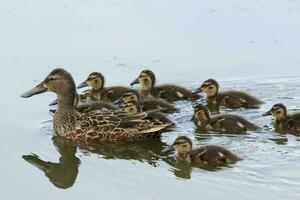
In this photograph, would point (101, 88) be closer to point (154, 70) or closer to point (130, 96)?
point (130, 96)

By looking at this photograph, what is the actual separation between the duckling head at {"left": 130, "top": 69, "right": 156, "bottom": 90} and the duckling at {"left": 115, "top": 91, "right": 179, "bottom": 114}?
24 centimetres

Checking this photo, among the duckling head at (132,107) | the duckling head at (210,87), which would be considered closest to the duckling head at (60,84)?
the duckling head at (132,107)

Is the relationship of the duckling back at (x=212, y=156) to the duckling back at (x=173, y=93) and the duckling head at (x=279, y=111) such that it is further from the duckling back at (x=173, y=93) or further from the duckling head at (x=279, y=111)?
the duckling back at (x=173, y=93)

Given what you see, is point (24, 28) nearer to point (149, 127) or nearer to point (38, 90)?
point (38, 90)

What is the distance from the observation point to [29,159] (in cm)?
629

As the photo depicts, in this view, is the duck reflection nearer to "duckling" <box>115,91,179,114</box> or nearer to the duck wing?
the duck wing

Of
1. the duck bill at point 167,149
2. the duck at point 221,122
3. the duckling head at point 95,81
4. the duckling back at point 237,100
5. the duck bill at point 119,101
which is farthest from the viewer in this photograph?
the duckling head at point 95,81

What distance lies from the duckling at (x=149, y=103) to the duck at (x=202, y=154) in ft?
3.62

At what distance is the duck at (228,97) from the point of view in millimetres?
7582

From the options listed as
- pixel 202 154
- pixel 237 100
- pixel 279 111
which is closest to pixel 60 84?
pixel 202 154

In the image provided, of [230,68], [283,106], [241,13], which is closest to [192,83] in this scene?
[230,68]

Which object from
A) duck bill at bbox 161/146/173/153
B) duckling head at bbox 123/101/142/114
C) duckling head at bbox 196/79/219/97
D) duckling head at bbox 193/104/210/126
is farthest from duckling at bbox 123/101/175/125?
duckling head at bbox 196/79/219/97

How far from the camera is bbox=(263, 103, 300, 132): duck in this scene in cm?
696

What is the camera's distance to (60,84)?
278 inches
